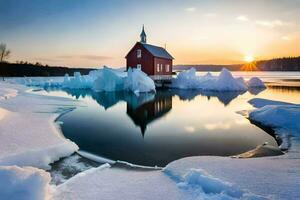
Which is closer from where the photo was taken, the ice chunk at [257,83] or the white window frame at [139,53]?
the white window frame at [139,53]

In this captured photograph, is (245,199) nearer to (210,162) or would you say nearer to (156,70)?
(210,162)

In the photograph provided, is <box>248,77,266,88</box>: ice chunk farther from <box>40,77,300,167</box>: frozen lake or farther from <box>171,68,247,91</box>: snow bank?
<box>40,77,300,167</box>: frozen lake

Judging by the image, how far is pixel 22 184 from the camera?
431 centimetres

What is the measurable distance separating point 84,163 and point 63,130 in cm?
471

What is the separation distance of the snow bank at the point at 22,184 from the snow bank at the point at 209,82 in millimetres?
35037

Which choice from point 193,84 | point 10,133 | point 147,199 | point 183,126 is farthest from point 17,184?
point 193,84

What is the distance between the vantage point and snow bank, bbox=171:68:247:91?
3778 cm

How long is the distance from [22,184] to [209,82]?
3822 centimetres

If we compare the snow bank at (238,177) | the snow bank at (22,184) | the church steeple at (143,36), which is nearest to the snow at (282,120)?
the snow bank at (238,177)

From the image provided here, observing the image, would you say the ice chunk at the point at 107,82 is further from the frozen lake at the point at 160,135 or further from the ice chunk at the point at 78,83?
the frozen lake at the point at 160,135

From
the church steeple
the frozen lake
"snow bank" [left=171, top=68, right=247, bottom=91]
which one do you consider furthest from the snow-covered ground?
the church steeple

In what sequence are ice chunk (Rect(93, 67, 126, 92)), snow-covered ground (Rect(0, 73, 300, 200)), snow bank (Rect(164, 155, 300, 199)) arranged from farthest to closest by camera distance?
ice chunk (Rect(93, 67, 126, 92)), snow bank (Rect(164, 155, 300, 199)), snow-covered ground (Rect(0, 73, 300, 200))

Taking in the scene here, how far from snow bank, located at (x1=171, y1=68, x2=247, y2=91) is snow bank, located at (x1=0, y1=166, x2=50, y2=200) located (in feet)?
115

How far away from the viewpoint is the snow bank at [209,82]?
37.8 meters
